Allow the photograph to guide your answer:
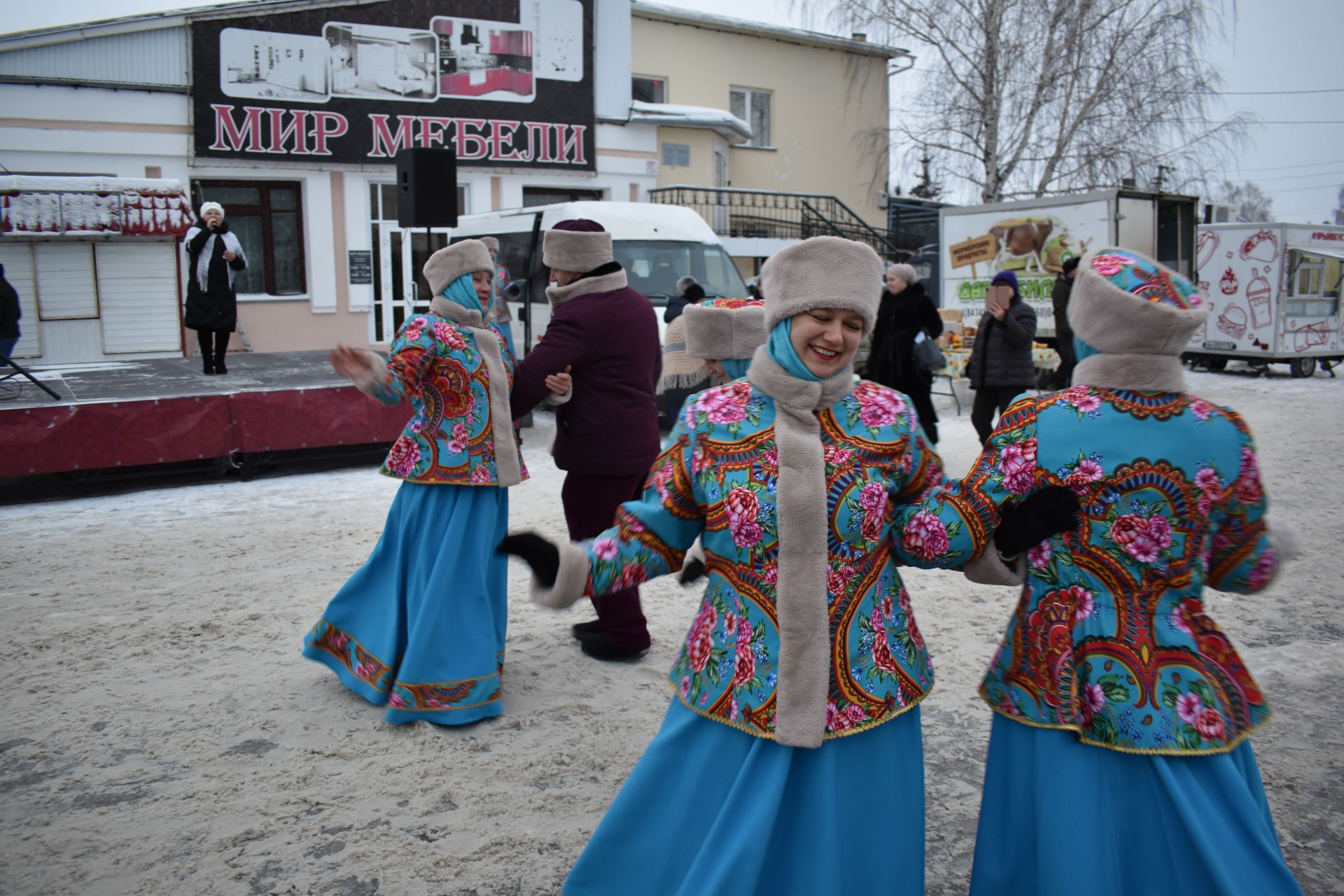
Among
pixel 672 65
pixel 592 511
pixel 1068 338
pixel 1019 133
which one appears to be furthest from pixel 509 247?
pixel 1019 133

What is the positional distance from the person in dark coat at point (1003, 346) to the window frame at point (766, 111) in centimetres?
1916

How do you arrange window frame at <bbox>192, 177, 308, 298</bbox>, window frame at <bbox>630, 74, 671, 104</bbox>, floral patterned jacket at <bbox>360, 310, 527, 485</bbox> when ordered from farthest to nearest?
1. window frame at <bbox>630, 74, 671, 104</bbox>
2. window frame at <bbox>192, 177, 308, 298</bbox>
3. floral patterned jacket at <bbox>360, 310, 527, 485</bbox>

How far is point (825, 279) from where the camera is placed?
8.22 ft

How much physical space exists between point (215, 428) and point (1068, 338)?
8.16 meters

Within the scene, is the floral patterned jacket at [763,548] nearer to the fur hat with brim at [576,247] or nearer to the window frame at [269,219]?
the fur hat with brim at [576,247]

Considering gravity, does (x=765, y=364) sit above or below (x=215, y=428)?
above

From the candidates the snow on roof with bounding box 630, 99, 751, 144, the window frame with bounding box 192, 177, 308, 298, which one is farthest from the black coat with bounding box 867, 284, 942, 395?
the snow on roof with bounding box 630, 99, 751, 144

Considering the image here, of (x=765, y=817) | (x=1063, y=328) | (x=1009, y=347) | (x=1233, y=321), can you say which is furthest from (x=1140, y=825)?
(x=1233, y=321)

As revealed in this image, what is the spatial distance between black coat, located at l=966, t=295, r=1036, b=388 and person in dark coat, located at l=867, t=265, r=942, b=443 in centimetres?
41

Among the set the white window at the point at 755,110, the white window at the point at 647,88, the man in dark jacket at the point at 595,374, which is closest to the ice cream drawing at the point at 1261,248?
the white window at the point at 755,110

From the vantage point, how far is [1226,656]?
2590 mm

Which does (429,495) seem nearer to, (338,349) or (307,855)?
(338,349)

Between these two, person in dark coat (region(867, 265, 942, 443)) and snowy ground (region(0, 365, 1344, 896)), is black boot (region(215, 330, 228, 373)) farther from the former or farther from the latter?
person in dark coat (region(867, 265, 942, 443))

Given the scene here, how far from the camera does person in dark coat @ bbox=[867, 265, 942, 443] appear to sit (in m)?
9.04
